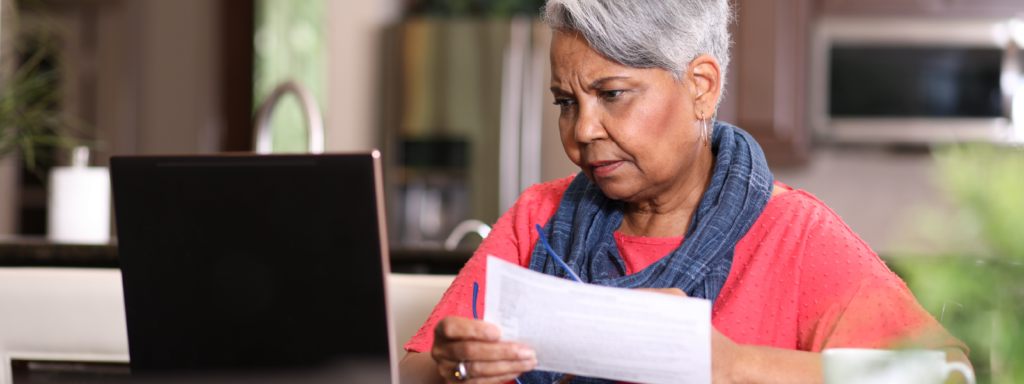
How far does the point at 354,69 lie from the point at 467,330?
9.09 ft

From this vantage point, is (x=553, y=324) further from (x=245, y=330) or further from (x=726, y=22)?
(x=726, y=22)

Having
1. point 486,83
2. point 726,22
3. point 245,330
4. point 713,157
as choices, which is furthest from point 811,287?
point 486,83

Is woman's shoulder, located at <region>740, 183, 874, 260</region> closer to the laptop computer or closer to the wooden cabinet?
the laptop computer

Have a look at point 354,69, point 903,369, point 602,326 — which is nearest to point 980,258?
point 903,369

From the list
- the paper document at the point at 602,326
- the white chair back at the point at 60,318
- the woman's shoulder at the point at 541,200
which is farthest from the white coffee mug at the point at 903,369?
the white chair back at the point at 60,318

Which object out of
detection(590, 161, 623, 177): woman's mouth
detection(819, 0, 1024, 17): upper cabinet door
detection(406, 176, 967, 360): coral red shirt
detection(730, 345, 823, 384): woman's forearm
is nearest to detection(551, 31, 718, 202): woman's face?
detection(590, 161, 623, 177): woman's mouth

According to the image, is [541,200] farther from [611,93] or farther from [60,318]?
[60,318]

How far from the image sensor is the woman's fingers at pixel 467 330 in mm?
791

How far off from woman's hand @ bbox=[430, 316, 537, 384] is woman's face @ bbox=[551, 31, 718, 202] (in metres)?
0.36

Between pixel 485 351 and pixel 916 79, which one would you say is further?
pixel 916 79

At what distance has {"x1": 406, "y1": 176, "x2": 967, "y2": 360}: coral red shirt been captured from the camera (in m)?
0.91

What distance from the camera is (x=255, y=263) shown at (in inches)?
29.6

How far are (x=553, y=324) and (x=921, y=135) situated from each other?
9.30 ft

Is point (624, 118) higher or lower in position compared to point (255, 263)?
higher
